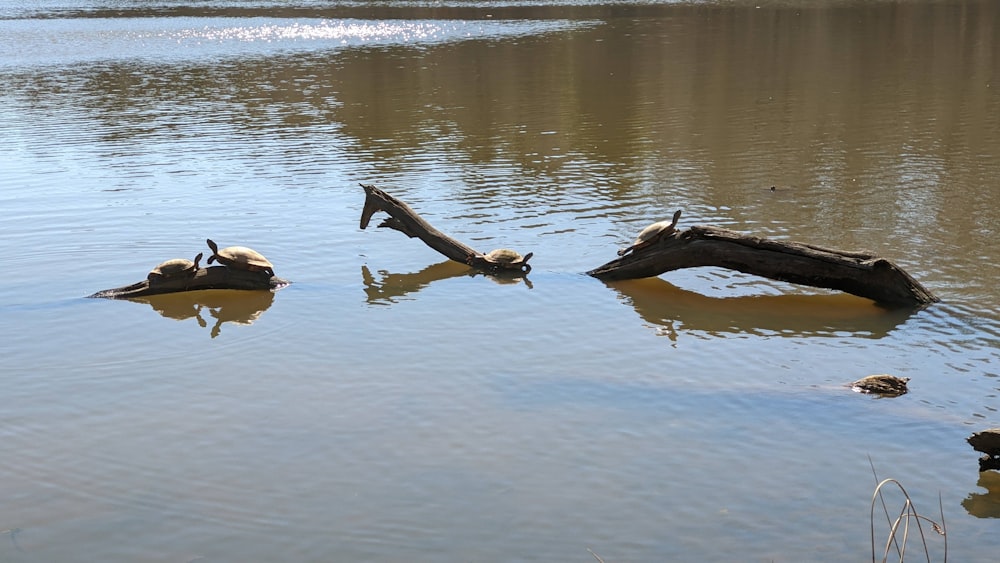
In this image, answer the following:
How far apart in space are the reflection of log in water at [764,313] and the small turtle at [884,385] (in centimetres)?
131

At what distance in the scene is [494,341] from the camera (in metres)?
8.96

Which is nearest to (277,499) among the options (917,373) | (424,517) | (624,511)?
(424,517)

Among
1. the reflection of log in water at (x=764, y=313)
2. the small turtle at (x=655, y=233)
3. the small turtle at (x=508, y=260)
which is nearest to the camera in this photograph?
the reflection of log in water at (x=764, y=313)

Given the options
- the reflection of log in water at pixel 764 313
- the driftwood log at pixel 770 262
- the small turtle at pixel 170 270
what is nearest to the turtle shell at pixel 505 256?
the driftwood log at pixel 770 262

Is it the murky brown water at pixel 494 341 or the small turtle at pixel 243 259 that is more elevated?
the small turtle at pixel 243 259

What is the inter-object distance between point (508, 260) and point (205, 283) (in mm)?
2926

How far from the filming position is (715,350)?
8578mm

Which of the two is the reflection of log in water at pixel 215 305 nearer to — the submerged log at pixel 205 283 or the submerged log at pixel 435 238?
the submerged log at pixel 205 283

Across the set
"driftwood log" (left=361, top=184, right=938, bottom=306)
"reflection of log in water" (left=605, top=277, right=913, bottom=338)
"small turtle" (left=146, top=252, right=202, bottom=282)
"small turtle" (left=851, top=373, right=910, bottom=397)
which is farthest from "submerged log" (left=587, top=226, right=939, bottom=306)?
"small turtle" (left=146, top=252, right=202, bottom=282)

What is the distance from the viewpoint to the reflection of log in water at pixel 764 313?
9016 millimetres

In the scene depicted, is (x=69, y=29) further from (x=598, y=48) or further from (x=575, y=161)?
(x=575, y=161)

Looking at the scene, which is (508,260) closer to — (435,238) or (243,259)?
(435,238)

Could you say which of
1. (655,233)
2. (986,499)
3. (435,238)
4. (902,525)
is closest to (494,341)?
(655,233)

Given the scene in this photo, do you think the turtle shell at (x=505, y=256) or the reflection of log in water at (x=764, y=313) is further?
the turtle shell at (x=505, y=256)
